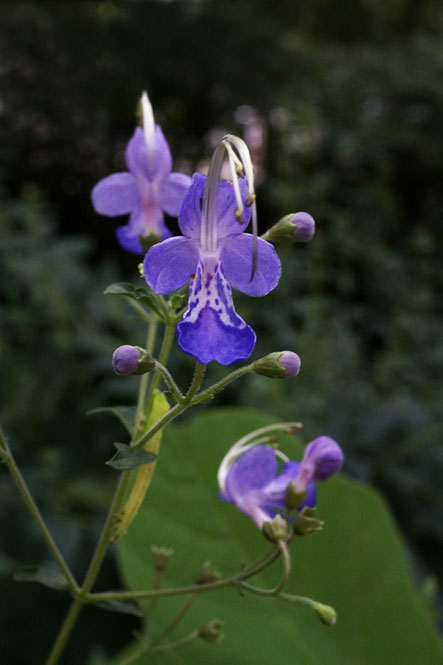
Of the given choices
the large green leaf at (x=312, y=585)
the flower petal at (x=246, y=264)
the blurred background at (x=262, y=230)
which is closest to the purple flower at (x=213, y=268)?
the flower petal at (x=246, y=264)

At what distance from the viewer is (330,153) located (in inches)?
197

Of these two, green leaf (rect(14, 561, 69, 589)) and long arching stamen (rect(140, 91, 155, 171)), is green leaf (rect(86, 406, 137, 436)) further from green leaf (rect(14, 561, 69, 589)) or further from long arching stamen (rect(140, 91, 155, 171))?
long arching stamen (rect(140, 91, 155, 171))

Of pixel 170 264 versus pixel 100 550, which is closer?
pixel 170 264

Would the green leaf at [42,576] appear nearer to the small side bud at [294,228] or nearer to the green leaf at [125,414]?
the green leaf at [125,414]

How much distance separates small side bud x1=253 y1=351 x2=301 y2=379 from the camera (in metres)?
0.75

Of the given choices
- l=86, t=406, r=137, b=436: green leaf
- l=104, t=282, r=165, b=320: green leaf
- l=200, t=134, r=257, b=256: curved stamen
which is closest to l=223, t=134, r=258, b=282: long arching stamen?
l=200, t=134, r=257, b=256: curved stamen

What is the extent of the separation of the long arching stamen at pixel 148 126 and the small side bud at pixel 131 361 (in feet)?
1.11

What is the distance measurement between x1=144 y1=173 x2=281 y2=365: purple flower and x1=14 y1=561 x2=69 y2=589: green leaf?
39cm

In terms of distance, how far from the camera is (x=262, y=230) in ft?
16.0

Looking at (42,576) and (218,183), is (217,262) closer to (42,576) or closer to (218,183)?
(218,183)

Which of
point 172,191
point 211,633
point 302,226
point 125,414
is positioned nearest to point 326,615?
point 211,633

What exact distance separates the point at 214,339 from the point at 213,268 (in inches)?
3.6

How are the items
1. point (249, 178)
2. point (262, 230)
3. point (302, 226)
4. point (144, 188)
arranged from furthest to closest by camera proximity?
point (262, 230) → point (144, 188) → point (302, 226) → point (249, 178)

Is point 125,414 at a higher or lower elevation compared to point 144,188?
lower
